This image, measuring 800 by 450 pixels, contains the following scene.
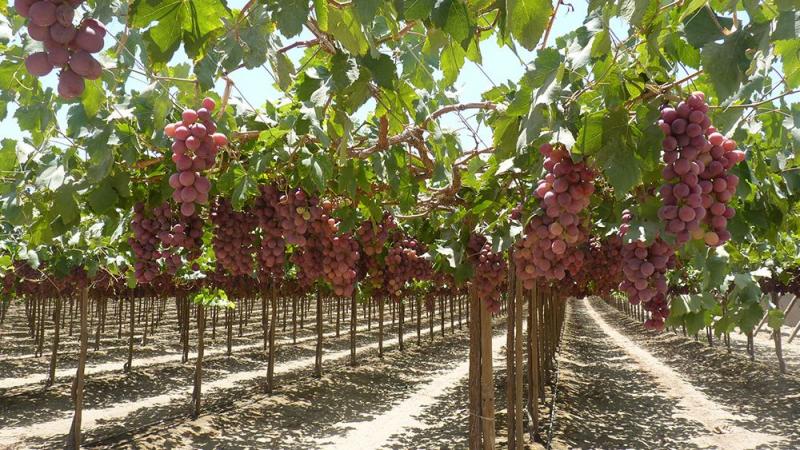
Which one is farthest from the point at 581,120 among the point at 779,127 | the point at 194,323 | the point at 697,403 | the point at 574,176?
the point at 194,323

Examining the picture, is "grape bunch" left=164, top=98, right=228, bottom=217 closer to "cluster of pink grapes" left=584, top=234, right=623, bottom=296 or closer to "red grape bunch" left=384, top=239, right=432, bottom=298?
"red grape bunch" left=384, top=239, right=432, bottom=298

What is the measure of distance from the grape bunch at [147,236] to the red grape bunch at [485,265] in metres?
2.84

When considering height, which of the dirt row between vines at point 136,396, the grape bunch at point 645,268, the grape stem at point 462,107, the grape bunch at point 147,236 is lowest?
the dirt row between vines at point 136,396

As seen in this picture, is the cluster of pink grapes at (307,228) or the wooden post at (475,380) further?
the wooden post at (475,380)

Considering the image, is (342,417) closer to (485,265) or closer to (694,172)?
(485,265)

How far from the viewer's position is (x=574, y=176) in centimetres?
232

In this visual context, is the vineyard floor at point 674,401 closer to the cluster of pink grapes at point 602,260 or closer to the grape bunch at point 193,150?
the cluster of pink grapes at point 602,260

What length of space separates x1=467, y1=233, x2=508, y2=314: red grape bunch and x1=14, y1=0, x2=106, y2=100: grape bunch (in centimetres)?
441

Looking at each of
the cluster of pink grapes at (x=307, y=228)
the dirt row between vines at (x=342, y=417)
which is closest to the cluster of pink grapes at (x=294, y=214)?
the cluster of pink grapes at (x=307, y=228)

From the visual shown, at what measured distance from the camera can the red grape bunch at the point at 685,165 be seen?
2.04 metres

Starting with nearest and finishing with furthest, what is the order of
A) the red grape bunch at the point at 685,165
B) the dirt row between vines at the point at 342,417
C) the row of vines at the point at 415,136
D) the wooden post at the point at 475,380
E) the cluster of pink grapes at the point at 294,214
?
the row of vines at the point at 415,136
the red grape bunch at the point at 685,165
the cluster of pink grapes at the point at 294,214
the wooden post at the point at 475,380
the dirt row between vines at the point at 342,417

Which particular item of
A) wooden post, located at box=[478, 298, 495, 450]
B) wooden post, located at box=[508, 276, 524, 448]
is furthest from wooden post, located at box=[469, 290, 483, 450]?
wooden post, located at box=[508, 276, 524, 448]

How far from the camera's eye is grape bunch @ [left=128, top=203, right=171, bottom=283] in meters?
3.83

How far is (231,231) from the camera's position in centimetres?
418
